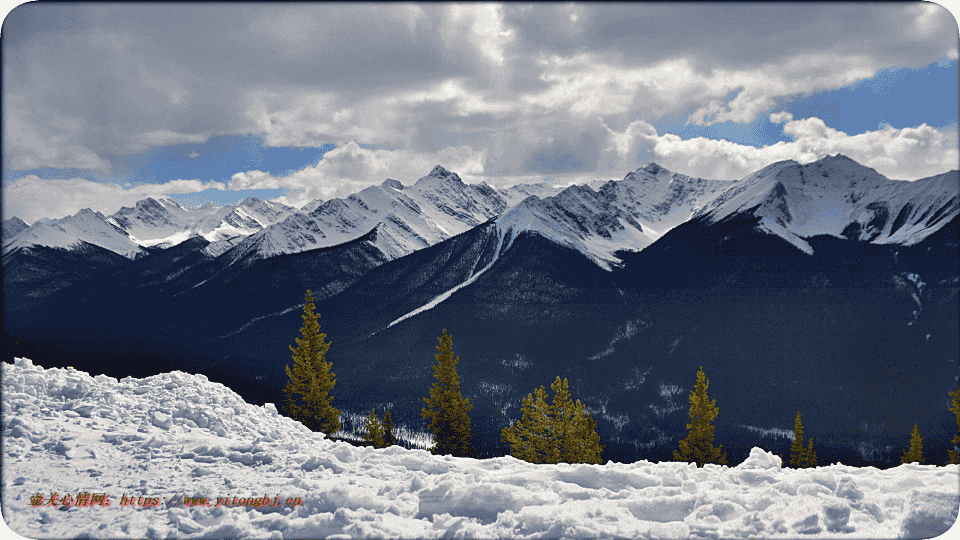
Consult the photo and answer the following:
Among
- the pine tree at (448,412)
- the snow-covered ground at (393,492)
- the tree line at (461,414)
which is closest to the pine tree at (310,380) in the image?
the tree line at (461,414)

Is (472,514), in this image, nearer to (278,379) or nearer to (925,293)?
(278,379)

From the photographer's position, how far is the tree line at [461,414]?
20.5 m

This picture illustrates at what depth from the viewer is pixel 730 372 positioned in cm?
15238

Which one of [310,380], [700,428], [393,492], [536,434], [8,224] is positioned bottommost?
[393,492]

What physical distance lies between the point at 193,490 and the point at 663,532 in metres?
5.52

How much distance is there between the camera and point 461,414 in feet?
81.8

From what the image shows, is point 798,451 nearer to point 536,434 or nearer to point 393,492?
point 536,434

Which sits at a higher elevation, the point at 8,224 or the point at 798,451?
the point at 8,224

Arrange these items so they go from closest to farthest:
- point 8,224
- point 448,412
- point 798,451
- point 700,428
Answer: point 8,224, point 448,412, point 700,428, point 798,451

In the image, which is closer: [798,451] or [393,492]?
[393,492]

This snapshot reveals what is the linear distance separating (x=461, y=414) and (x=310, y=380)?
282 inches

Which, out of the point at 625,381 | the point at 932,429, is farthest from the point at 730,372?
the point at 932,429

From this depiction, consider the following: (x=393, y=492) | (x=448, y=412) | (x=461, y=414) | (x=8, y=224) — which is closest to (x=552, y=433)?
(x=461, y=414)

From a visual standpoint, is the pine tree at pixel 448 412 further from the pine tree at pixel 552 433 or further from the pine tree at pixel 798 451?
the pine tree at pixel 798 451
